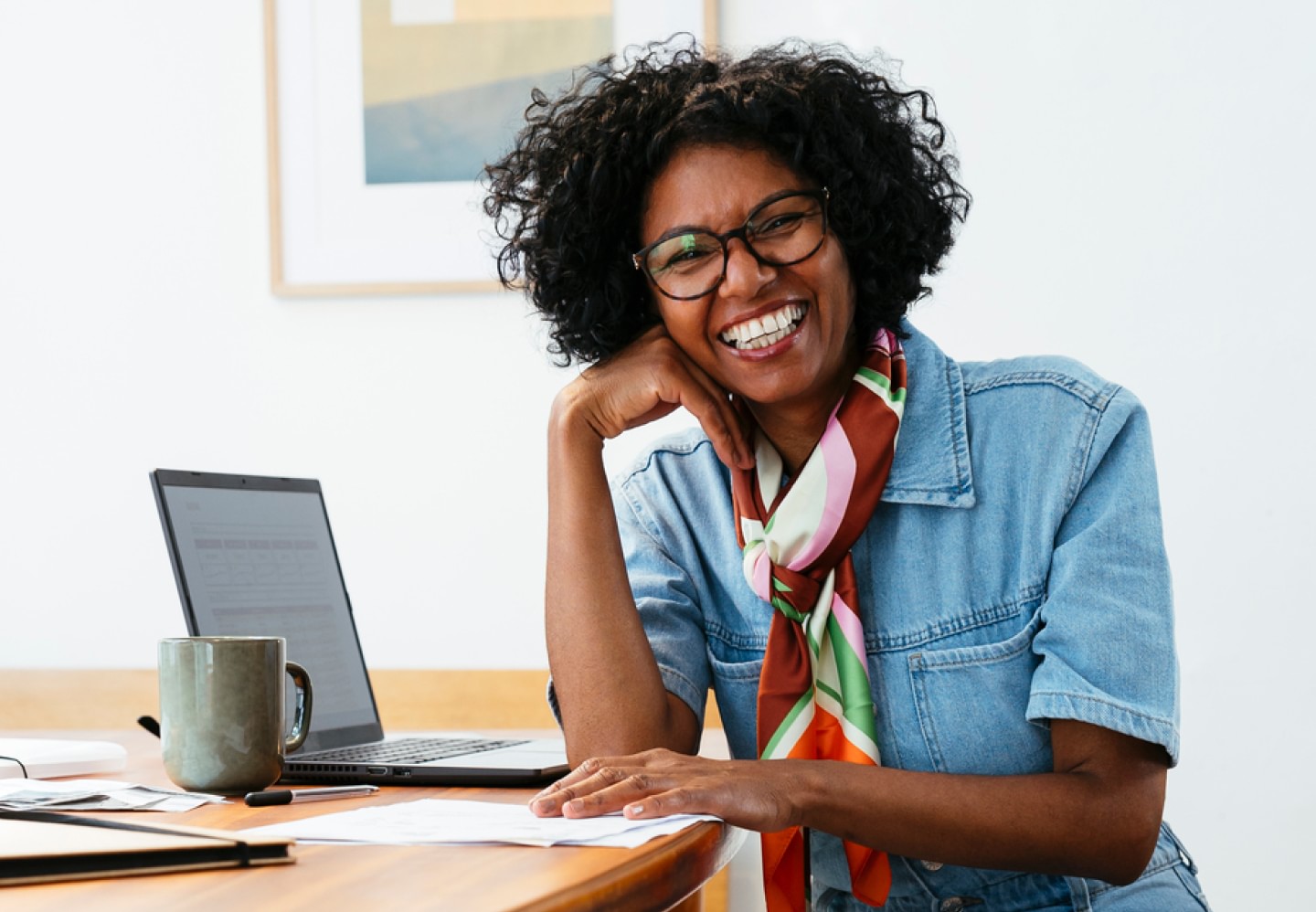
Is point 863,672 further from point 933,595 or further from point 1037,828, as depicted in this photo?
point 1037,828

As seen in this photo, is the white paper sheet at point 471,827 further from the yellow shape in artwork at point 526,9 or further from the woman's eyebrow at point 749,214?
the yellow shape in artwork at point 526,9

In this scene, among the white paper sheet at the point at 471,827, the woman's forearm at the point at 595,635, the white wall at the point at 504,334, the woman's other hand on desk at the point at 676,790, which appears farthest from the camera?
the white wall at the point at 504,334

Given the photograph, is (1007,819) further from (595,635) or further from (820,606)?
(595,635)

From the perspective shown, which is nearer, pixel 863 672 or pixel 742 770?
pixel 742 770

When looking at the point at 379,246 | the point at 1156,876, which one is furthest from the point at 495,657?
the point at 1156,876

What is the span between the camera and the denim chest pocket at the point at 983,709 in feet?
4.12

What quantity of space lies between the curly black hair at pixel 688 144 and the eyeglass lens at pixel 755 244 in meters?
0.04

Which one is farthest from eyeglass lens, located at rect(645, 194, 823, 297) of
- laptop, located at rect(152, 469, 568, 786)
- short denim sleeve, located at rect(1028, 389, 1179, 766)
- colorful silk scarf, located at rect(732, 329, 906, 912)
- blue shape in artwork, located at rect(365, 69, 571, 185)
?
blue shape in artwork, located at rect(365, 69, 571, 185)

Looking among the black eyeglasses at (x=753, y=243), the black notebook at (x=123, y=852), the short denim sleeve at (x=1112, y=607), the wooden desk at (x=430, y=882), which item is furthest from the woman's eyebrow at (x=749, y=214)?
the black notebook at (x=123, y=852)

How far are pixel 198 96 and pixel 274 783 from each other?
166 centimetres

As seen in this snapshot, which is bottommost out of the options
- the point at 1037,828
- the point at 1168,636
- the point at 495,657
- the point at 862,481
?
the point at 495,657

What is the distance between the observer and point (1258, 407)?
2205 mm

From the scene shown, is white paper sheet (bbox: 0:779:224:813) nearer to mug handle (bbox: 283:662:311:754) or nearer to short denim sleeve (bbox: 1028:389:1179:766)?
mug handle (bbox: 283:662:311:754)

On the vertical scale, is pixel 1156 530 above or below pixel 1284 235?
below
